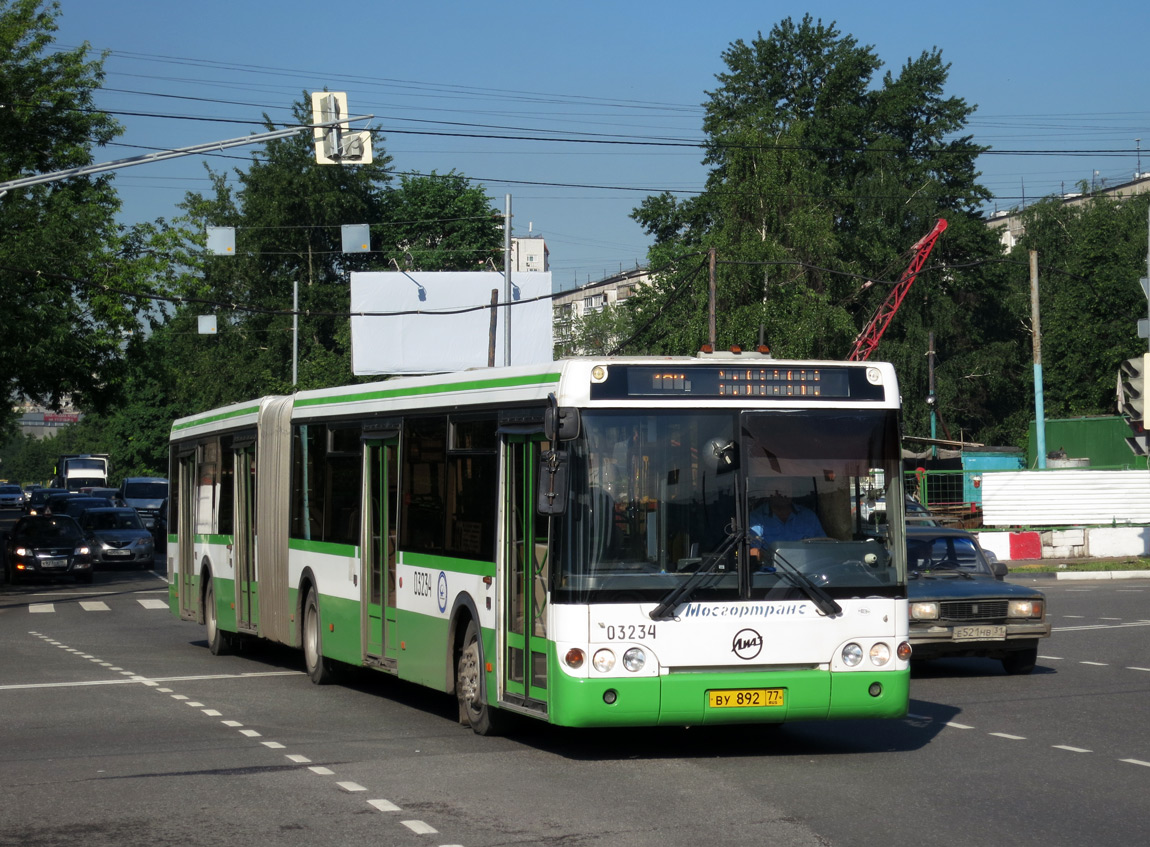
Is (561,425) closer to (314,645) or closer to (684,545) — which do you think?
(684,545)

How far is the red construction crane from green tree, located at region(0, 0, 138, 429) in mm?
34238

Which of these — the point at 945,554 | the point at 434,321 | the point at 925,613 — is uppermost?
the point at 434,321

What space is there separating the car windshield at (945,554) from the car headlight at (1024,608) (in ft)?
3.93

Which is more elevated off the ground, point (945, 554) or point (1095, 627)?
point (945, 554)

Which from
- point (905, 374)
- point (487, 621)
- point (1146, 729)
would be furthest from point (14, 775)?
point (905, 374)

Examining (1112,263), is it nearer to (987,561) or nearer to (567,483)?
(987,561)

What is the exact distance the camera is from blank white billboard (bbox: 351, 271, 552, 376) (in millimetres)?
56656

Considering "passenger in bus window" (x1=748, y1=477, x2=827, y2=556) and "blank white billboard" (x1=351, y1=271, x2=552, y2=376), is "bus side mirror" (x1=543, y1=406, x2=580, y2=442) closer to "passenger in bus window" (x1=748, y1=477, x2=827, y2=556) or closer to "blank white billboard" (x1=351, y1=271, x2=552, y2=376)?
"passenger in bus window" (x1=748, y1=477, x2=827, y2=556)

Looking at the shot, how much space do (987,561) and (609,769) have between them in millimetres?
7976

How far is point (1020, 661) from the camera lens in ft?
52.3

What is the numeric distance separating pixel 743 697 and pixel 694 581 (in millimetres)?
799

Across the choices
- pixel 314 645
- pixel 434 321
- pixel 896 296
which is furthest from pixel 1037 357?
pixel 314 645

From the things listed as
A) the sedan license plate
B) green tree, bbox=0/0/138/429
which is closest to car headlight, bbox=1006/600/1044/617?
the sedan license plate

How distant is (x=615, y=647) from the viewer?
10.1 m
